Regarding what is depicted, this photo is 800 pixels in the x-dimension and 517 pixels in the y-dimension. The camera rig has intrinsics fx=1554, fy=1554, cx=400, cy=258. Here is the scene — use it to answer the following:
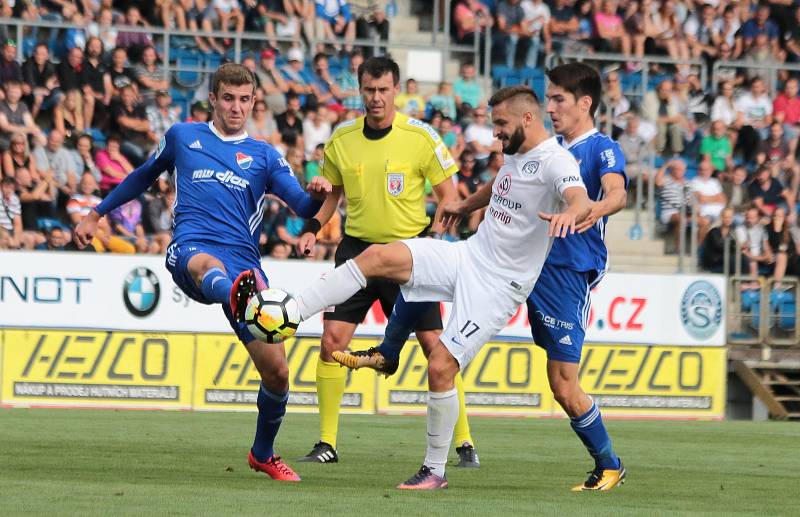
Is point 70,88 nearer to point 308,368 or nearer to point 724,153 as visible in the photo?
point 308,368

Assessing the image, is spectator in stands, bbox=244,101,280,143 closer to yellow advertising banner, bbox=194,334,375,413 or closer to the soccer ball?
yellow advertising banner, bbox=194,334,375,413

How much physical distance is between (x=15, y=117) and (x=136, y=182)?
995 cm

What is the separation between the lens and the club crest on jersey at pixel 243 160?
9023 mm

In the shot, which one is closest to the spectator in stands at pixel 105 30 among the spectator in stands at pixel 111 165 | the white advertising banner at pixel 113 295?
the spectator in stands at pixel 111 165

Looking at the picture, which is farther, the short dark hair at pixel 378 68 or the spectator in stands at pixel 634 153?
the spectator in stands at pixel 634 153

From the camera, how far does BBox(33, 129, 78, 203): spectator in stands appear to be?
59.6 ft

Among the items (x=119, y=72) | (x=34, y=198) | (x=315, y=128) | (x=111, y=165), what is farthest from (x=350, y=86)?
(x=34, y=198)

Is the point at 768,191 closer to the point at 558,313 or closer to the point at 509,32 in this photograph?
the point at 509,32

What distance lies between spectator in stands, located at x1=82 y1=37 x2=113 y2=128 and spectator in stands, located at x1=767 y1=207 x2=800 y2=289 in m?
8.83

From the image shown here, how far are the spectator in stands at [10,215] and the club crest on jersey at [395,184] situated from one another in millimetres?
8096

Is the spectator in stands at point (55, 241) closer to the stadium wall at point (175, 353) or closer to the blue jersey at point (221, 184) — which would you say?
the stadium wall at point (175, 353)

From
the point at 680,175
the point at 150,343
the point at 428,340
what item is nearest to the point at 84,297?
the point at 150,343

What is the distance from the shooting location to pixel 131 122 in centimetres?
1920

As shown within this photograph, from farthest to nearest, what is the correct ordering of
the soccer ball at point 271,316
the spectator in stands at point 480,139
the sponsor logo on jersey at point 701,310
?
the spectator in stands at point 480,139 → the sponsor logo on jersey at point 701,310 → the soccer ball at point 271,316
